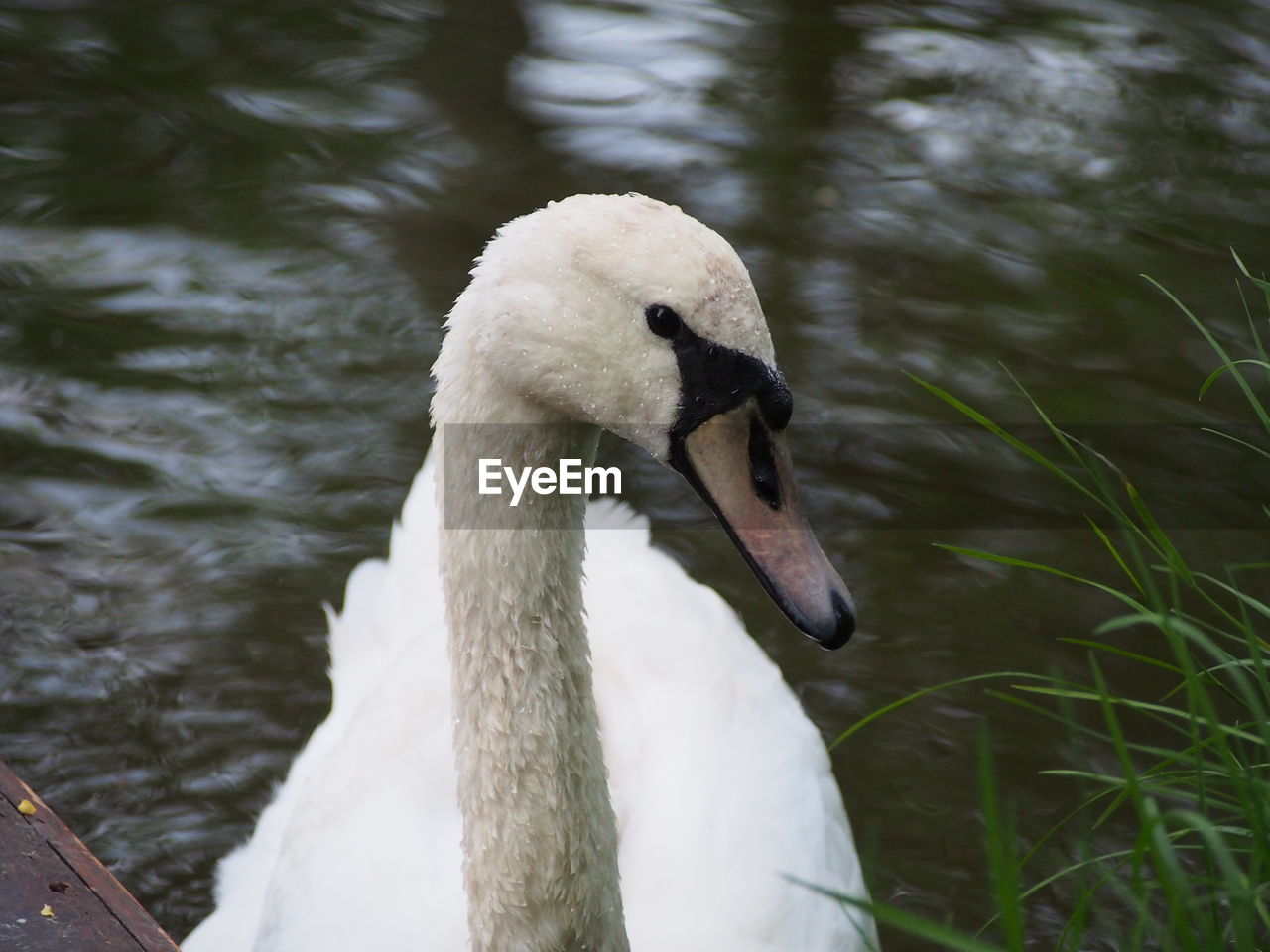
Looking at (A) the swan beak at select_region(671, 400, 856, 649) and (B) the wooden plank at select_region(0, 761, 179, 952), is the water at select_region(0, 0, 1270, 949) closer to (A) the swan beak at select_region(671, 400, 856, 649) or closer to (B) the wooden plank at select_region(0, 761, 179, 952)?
(B) the wooden plank at select_region(0, 761, 179, 952)

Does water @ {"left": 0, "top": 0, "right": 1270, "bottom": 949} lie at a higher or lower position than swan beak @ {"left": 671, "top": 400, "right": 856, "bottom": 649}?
lower

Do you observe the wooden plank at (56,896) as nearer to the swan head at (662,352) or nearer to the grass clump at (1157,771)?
the swan head at (662,352)

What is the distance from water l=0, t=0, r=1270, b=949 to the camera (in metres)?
4.14

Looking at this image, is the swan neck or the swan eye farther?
the swan neck

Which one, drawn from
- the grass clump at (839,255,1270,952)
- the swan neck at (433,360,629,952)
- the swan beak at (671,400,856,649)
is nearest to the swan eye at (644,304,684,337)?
→ the swan beak at (671,400,856,649)

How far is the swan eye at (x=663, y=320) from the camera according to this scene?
7.04 ft

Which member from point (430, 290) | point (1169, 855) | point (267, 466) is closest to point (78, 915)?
point (1169, 855)

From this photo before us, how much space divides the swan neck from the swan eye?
283 mm

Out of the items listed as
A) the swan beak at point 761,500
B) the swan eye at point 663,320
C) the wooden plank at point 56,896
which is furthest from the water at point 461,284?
the swan eye at point 663,320

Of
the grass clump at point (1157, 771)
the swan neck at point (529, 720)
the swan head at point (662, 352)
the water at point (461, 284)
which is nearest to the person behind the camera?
the grass clump at point (1157, 771)

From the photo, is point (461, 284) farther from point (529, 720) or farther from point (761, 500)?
point (761, 500)

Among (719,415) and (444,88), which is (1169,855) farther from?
(444,88)

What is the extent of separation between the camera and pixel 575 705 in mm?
2447

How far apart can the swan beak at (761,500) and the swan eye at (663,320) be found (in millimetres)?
145
